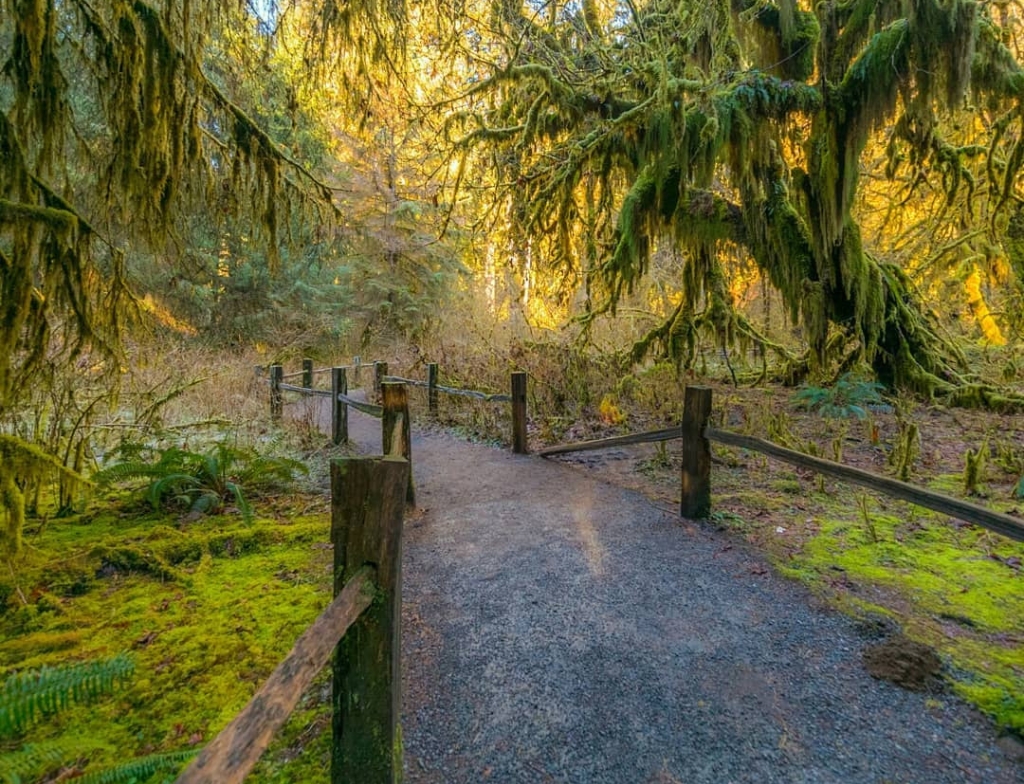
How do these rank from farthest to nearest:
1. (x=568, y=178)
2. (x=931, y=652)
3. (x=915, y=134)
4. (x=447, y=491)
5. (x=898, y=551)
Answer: (x=568, y=178) < (x=915, y=134) < (x=447, y=491) < (x=898, y=551) < (x=931, y=652)

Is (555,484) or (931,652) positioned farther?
(555,484)

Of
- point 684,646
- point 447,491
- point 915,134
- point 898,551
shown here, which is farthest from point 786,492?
point 915,134

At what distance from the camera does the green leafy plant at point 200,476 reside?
15.4 feet

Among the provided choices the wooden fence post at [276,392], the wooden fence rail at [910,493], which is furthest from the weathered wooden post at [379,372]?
the wooden fence rail at [910,493]

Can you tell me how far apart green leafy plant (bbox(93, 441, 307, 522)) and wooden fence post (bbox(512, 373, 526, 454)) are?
2.87 metres

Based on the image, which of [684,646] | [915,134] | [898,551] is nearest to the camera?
[684,646]

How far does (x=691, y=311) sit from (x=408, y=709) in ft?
27.6

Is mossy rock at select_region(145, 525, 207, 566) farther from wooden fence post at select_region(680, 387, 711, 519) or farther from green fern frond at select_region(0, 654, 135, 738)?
wooden fence post at select_region(680, 387, 711, 519)

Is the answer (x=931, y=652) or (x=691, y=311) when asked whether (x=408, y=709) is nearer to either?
(x=931, y=652)

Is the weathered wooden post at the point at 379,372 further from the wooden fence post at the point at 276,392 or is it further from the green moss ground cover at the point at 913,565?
the green moss ground cover at the point at 913,565

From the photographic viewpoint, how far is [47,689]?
1.53 metres

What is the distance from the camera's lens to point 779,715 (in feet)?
7.68

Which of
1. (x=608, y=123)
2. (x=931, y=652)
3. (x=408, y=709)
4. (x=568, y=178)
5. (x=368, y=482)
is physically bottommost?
(x=408, y=709)

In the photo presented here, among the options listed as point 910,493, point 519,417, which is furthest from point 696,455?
point 519,417
